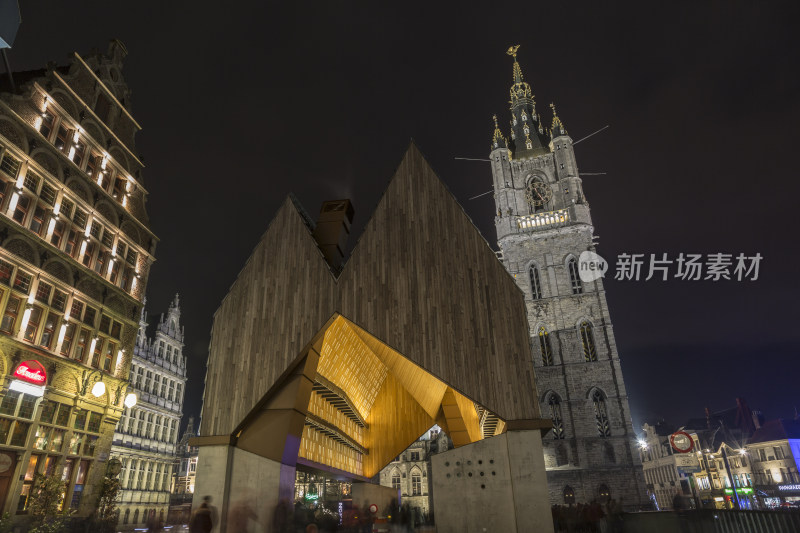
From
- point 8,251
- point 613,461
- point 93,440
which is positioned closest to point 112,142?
point 8,251

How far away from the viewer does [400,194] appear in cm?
2128

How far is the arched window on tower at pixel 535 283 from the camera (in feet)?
190

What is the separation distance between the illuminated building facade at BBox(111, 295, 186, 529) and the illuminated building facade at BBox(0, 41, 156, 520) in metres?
20.3

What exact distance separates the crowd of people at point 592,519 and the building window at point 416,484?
51859 mm

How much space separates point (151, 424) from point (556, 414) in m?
43.0

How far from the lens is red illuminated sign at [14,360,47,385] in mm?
19828

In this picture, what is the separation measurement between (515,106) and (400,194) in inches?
2496

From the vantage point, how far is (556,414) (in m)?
52.4

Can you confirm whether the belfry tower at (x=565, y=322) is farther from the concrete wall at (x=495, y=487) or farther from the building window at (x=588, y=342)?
the concrete wall at (x=495, y=487)

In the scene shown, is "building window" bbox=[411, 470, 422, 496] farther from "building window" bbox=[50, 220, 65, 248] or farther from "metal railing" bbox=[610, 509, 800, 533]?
"building window" bbox=[50, 220, 65, 248]

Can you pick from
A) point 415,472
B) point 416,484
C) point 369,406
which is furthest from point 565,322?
point 416,484

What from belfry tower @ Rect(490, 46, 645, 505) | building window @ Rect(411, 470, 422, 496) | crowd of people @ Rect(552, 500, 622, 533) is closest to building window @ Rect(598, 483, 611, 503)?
belfry tower @ Rect(490, 46, 645, 505)

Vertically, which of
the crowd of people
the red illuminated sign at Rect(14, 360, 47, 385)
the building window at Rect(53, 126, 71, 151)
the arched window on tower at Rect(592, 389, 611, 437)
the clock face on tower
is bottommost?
the crowd of people

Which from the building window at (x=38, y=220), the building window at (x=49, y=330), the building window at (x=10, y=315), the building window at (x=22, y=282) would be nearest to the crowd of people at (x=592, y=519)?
the building window at (x=49, y=330)
